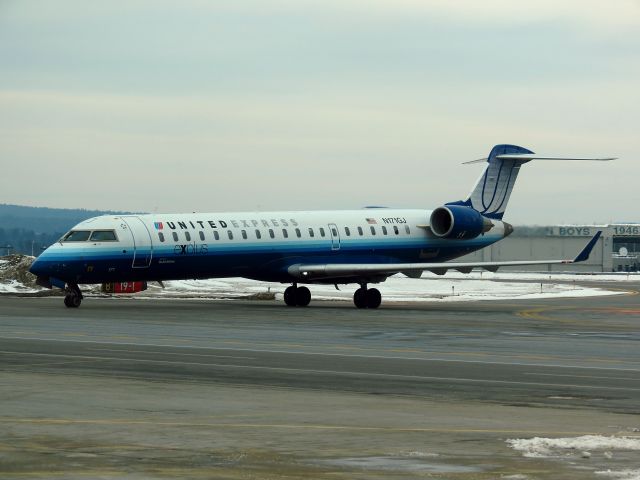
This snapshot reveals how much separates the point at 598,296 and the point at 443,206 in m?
14.6

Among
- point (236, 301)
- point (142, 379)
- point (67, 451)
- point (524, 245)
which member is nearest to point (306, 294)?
point (236, 301)

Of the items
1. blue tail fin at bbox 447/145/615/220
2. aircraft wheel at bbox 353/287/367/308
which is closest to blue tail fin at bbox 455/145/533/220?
blue tail fin at bbox 447/145/615/220

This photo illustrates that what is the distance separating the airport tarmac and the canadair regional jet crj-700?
6617 millimetres

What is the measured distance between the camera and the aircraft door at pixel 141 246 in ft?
133

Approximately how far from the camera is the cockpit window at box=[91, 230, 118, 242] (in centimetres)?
4047

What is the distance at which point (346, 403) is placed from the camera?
1617cm

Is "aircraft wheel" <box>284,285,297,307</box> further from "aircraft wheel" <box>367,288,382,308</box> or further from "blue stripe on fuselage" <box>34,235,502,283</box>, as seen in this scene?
"aircraft wheel" <box>367,288,382,308</box>

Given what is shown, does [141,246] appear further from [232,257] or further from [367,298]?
[367,298]

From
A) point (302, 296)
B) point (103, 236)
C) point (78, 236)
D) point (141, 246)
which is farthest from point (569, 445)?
point (302, 296)

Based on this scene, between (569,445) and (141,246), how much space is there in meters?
29.7

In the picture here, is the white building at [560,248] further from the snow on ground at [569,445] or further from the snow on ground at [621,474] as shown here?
the snow on ground at [621,474]

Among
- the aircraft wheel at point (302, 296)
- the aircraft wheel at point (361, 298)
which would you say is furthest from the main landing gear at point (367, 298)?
the aircraft wheel at point (302, 296)

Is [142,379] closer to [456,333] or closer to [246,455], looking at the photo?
[246,455]

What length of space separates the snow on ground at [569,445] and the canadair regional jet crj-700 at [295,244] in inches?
1148
